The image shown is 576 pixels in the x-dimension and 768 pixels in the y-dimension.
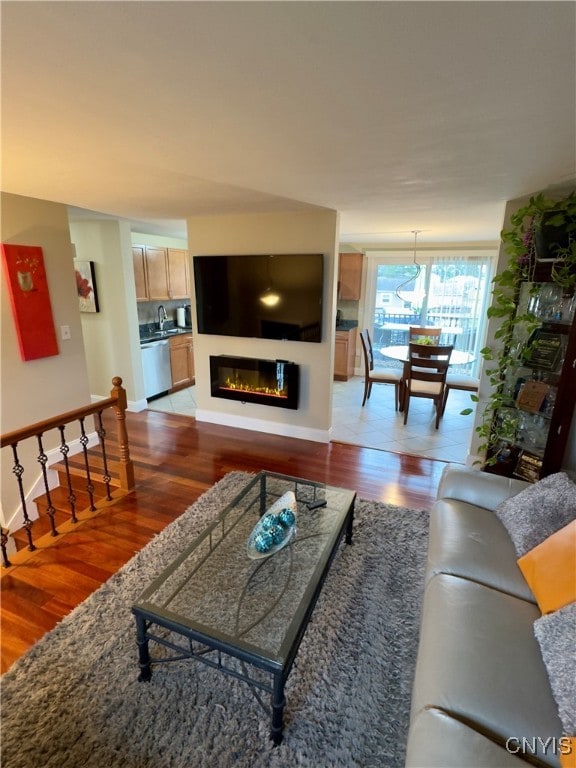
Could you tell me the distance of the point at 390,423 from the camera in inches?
178

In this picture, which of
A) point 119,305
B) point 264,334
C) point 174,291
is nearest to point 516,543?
point 264,334

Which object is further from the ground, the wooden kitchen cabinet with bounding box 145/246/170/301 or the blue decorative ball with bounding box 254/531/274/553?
the wooden kitchen cabinet with bounding box 145/246/170/301

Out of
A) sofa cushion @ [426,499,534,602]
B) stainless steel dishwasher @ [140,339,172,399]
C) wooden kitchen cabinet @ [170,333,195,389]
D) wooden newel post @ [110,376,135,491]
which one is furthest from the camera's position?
wooden kitchen cabinet @ [170,333,195,389]

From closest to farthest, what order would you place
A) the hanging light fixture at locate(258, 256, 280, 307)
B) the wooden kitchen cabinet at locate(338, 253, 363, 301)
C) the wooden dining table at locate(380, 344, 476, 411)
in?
the hanging light fixture at locate(258, 256, 280, 307), the wooden dining table at locate(380, 344, 476, 411), the wooden kitchen cabinet at locate(338, 253, 363, 301)

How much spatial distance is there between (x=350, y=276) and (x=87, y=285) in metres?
4.04

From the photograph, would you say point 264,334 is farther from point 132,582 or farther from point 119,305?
point 132,582

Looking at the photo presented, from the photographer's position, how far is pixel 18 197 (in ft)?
9.63

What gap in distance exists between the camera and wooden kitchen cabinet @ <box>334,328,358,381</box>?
6.29 m

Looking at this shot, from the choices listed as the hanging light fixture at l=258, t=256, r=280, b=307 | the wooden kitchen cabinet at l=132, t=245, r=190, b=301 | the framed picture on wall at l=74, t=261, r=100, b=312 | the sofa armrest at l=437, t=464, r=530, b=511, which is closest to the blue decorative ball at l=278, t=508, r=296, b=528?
the sofa armrest at l=437, t=464, r=530, b=511

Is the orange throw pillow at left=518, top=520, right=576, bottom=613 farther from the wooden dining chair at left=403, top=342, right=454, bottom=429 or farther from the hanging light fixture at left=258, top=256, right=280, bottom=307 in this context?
the hanging light fixture at left=258, top=256, right=280, bottom=307

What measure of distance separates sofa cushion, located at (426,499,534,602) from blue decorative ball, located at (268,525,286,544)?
2.33 ft

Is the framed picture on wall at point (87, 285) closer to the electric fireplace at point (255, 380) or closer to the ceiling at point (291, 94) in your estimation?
the electric fireplace at point (255, 380)

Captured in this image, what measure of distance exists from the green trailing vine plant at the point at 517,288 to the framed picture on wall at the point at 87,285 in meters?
4.37

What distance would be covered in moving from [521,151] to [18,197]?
3.47m
